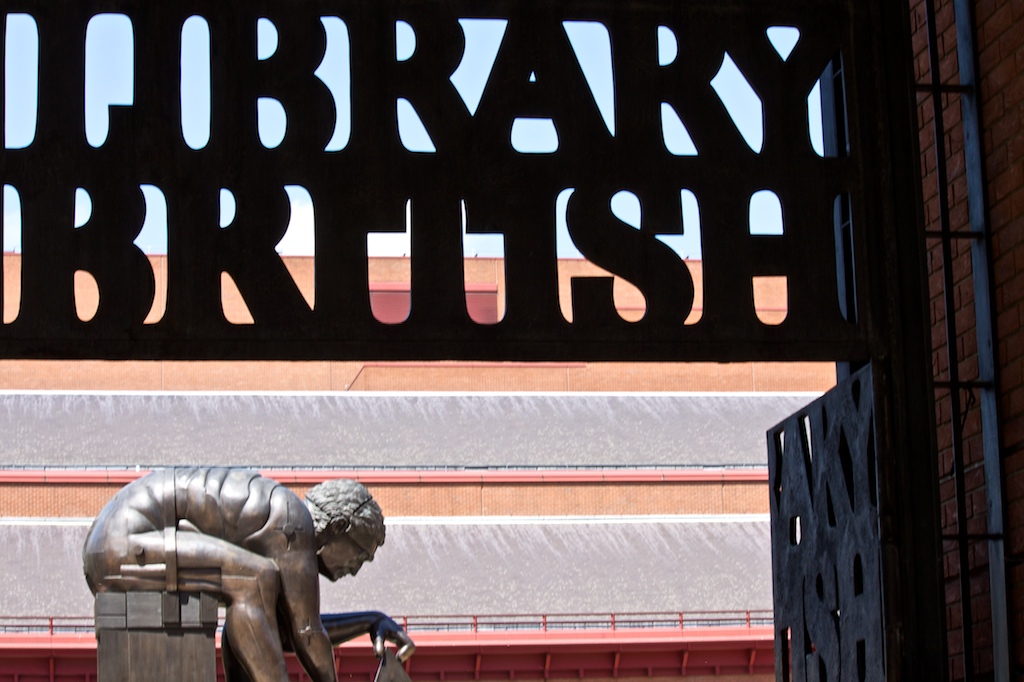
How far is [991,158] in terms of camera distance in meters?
6.43

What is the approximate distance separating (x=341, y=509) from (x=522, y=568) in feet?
60.4

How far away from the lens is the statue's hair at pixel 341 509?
7004mm

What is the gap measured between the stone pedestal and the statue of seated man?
50 millimetres

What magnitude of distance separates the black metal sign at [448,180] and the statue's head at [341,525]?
1003 mm

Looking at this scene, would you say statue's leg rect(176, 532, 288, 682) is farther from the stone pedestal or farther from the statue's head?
the statue's head

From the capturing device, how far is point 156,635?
6613 millimetres

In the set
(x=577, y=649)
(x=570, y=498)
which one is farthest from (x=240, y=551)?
(x=570, y=498)

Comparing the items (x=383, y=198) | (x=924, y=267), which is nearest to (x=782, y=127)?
(x=924, y=267)

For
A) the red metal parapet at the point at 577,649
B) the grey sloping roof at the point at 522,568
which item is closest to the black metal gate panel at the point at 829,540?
the red metal parapet at the point at 577,649

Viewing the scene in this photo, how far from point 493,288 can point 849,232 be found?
88.0ft

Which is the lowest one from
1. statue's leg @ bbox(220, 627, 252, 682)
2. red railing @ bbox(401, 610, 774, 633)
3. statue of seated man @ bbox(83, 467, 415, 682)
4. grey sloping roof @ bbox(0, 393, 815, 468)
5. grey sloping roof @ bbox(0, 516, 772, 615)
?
statue's leg @ bbox(220, 627, 252, 682)

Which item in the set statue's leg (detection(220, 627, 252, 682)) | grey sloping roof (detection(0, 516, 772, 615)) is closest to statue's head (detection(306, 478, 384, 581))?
statue's leg (detection(220, 627, 252, 682))

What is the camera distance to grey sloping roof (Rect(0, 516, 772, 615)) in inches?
954

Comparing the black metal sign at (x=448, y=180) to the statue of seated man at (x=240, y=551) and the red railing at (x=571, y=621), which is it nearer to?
the statue of seated man at (x=240, y=551)
